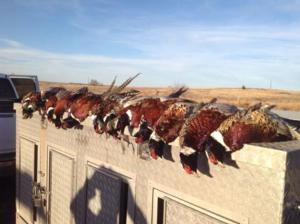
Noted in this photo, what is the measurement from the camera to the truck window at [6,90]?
372 inches

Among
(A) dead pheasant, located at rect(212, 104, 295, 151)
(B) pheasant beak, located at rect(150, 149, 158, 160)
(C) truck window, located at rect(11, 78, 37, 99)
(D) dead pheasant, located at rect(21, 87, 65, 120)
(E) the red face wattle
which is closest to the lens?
(A) dead pheasant, located at rect(212, 104, 295, 151)

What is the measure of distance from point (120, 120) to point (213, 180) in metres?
1.16

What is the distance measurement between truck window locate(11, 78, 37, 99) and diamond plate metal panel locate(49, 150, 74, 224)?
5574mm

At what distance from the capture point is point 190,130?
273cm

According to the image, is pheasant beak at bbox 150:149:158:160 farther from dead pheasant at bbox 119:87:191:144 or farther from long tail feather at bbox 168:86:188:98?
long tail feather at bbox 168:86:188:98

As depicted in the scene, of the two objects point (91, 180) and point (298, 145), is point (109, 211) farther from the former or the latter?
point (298, 145)

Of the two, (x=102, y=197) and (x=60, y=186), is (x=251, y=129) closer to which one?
(x=102, y=197)

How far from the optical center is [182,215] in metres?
2.93

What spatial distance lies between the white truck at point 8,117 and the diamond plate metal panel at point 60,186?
13.3ft

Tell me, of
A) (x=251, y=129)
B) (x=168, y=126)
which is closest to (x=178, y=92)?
(x=168, y=126)

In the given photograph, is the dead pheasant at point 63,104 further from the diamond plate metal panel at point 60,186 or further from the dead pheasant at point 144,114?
the dead pheasant at point 144,114

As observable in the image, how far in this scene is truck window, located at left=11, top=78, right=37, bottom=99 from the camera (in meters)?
10.1

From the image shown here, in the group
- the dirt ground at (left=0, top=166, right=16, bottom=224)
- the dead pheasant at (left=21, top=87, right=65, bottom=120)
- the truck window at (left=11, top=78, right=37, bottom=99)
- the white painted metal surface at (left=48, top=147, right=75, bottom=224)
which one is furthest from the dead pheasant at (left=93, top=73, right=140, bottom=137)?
the truck window at (left=11, top=78, right=37, bottom=99)

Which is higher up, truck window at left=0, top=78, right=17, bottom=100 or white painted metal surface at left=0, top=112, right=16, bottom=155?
truck window at left=0, top=78, right=17, bottom=100
